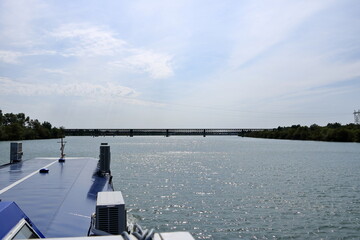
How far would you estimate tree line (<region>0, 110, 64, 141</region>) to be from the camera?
5276 inches

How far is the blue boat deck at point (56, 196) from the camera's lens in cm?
838

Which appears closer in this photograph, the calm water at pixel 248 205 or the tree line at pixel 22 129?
the calm water at pixel 248 205

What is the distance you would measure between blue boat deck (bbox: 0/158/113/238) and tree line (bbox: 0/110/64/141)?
122m

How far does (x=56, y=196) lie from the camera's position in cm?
1137

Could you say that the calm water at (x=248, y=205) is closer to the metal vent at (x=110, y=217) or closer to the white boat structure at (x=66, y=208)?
the white boat structure at (x=66, y=208)

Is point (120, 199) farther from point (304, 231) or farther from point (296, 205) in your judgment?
point (296, 205)

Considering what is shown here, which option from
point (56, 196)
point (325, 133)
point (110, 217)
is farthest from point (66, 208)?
point (325, 133)

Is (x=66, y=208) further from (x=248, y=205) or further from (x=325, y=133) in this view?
(x=325, y=133)

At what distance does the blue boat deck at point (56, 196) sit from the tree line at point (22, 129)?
122 meters

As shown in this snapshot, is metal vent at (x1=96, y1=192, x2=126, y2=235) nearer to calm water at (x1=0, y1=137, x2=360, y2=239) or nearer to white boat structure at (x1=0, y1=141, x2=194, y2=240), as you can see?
white boat structure at (x1=0, y1=141, x2=194, y2=240)

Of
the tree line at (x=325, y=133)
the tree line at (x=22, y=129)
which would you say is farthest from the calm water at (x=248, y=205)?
the tree line at (x=22, y=129)

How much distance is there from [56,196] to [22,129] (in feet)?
496

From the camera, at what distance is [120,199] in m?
5.67

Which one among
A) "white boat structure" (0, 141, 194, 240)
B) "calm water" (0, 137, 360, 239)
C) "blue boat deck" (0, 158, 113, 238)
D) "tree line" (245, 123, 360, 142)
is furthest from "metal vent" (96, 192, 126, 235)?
"tree line" (245, 123, 360, 142)
